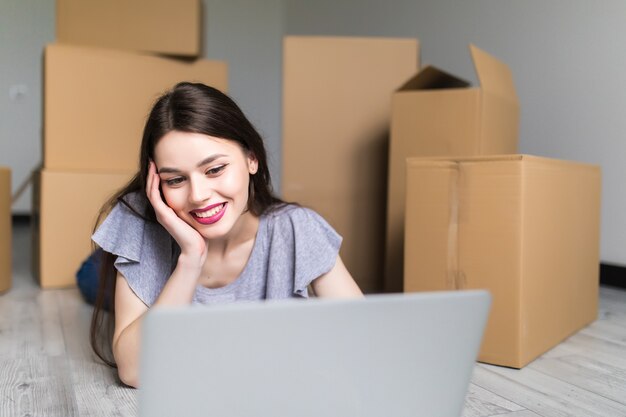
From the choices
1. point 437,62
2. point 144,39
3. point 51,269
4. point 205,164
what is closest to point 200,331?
point 205,164

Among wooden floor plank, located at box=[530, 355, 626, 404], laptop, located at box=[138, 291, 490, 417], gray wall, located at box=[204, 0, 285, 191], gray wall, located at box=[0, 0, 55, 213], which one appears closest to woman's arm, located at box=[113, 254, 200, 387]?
laptop, located at box=[138, 291, 490, 417]

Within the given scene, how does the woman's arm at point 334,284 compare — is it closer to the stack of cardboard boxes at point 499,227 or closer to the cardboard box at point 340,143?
the stack of cardboard boxes at point 499,227

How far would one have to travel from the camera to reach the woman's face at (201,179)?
3.07 ft

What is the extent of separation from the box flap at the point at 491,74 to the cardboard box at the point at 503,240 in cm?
30

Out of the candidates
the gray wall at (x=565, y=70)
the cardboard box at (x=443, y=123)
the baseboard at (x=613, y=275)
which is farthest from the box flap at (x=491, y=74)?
the baseboard at (x=613, y=275)

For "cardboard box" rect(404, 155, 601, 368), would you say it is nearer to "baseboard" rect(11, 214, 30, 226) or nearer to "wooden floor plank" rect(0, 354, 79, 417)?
"wooden floor plank" rect(0, 354, 79, 417)

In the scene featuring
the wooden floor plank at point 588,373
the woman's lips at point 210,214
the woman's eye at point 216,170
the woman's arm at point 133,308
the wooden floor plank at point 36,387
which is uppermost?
the woman's eye at point 216,170

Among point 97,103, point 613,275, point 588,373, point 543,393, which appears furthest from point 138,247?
point 613,275

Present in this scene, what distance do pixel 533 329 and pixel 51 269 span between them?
150 cm

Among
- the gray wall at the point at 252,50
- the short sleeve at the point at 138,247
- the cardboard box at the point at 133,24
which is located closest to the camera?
the short sleeve at the point at 138,247

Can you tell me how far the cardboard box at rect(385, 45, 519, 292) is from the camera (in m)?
1.57

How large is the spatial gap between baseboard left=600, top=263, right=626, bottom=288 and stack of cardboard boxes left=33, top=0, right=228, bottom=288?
150 centimetres

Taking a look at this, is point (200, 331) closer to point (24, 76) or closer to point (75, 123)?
point (75, 123)

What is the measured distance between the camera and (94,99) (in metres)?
2.13
